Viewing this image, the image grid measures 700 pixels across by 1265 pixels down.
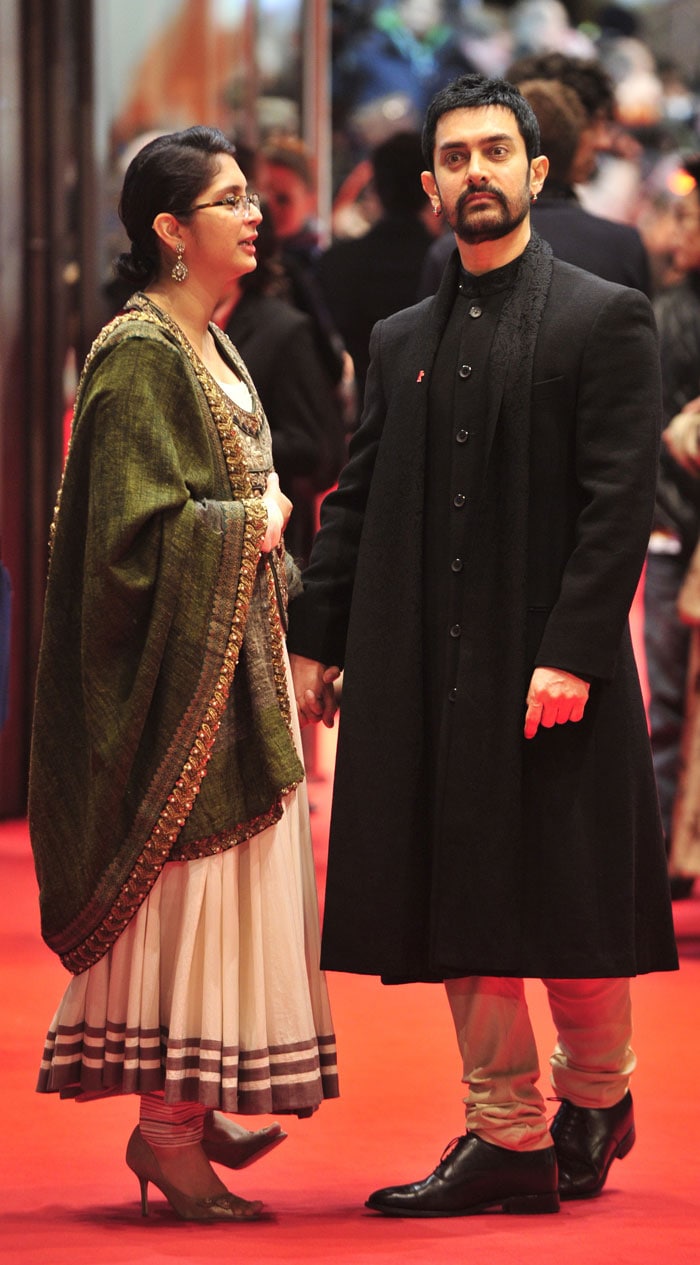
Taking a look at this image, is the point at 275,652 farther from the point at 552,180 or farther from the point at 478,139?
the point at 552,180

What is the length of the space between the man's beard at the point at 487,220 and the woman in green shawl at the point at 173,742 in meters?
0.34

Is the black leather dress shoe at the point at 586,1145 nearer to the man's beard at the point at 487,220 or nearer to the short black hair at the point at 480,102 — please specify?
the man's beard at the point at 487,220

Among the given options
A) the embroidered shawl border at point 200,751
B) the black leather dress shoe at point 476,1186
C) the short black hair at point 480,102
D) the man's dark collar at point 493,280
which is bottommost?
the black leather dress shoe at point 476,1186

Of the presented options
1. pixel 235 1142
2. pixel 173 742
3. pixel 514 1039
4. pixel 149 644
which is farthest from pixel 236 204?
pixel 235 1142

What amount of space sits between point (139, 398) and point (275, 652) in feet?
1.58

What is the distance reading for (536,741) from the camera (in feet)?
10.5

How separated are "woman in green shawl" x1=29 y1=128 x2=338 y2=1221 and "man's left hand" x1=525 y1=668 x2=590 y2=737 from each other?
41cm

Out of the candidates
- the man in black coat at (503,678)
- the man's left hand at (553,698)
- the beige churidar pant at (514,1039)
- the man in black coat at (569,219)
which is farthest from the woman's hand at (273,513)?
the man in black coat at (569,219)

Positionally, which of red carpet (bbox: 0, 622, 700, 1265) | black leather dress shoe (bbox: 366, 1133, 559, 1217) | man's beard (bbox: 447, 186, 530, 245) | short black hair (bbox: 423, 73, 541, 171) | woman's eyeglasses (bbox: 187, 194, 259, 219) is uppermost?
short black hair (bbox: 423, 73, 541, 171)

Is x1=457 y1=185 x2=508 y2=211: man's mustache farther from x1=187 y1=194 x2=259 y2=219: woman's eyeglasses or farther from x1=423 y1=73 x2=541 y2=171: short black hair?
x1=187 y1=194 x2=259 y2=219: woman's eyeglasses

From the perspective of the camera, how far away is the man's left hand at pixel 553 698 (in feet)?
10.2

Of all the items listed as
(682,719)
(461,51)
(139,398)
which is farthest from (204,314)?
(461,51)

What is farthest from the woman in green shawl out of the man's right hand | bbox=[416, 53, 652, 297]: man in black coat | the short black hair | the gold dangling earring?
bbox=[416, 53, 652, 297]: man in black coat

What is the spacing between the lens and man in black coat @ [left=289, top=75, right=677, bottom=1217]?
10.4 ft
